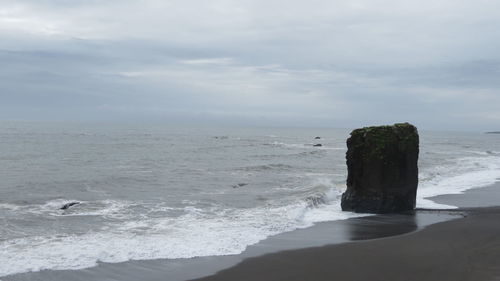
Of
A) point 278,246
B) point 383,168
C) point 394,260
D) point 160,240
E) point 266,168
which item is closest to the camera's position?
point 394,260

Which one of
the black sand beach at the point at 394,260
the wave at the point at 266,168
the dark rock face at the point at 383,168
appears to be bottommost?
the wave at the point at 266,168

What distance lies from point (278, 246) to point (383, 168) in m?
6.97

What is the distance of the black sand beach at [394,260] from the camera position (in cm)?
1092

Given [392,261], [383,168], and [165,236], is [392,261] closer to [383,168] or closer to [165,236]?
[165,236]

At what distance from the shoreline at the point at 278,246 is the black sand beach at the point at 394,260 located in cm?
29

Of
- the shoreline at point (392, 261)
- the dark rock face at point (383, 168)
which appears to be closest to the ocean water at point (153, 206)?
the dark rock face at point (383, 168)

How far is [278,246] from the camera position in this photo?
13961mm

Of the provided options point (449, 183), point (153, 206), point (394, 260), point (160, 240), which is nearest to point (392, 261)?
point (394, 260)

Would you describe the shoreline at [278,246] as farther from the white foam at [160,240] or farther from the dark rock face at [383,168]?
the dark rock face at [383,168]

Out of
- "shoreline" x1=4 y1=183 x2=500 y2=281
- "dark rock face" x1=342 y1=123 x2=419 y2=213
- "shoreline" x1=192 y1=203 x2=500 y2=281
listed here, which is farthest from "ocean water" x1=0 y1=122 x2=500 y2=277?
"shoreline" x1=192 y1=203 x2=500 y2=281

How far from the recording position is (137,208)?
20656 mm

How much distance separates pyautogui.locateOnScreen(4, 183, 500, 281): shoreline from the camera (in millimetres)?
11086

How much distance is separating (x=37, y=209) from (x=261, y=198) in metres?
10.7

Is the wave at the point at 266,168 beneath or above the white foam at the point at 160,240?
beneath
